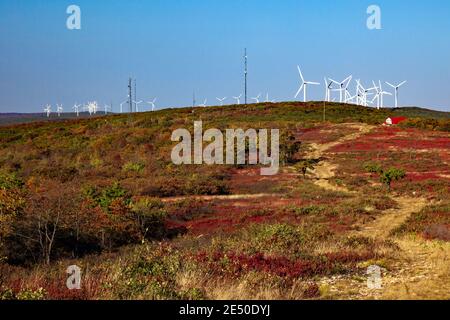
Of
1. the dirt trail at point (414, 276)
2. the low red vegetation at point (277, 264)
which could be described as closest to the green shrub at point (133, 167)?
the dirt trail at point (414, 276)

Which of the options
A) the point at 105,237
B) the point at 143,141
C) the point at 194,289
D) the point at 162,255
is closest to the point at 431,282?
the point at 194,289

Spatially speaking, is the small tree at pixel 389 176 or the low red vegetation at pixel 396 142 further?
the low red vegetation at pixel 396 142

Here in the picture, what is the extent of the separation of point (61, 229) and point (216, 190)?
18.0 metres

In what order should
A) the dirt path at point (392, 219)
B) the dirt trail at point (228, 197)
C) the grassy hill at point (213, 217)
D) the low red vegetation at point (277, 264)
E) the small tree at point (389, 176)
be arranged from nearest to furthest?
the grassy hill at point (213, 217)
the low red vegetation at point (277, 264)
the dirt path at point (392, 219)
the dirt trail at point (228, 197)
the small tree at point (389, 176)

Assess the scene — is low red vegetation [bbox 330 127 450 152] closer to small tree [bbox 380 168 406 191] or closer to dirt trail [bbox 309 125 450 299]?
small tree [bbox 380 168 406 191]

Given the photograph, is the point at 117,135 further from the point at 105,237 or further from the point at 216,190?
the point at 105,237

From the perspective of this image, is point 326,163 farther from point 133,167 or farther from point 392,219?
point 392,219

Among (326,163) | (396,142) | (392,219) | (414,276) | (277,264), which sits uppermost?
(396,142)

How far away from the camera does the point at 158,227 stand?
24.5 meters

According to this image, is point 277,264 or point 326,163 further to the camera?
point 326,163

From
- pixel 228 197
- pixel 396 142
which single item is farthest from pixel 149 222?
pixel 396 142

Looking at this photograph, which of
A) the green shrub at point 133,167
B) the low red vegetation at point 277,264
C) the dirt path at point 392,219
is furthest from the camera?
the green shrub at point 133,167

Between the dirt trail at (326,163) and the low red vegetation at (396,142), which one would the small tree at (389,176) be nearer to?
the dirt trail at (326,163)

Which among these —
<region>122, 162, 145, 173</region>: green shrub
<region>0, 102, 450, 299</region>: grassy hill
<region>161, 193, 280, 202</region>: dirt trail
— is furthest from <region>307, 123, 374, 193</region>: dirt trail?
<region>122, 162, 145, 173</region>: green shrub
